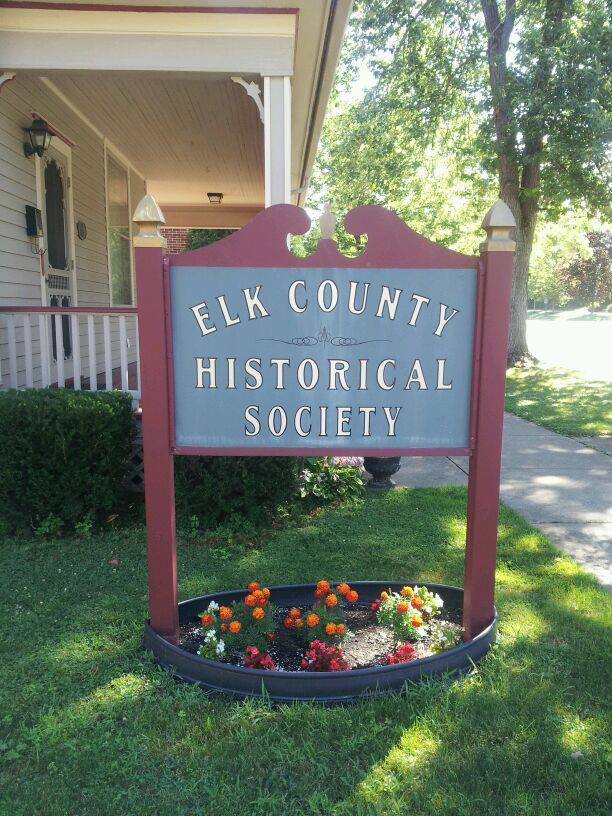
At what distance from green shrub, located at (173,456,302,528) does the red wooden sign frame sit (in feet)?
5.25

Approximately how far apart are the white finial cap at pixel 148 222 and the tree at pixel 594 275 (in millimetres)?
56088

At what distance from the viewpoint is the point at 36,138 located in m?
5.55

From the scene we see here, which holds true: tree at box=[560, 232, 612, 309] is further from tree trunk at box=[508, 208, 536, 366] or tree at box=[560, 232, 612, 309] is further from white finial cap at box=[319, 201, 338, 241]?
white finial cap at box=[319, 201, 338, 241]

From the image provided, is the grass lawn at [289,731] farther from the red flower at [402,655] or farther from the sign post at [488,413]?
the sign post at [488,413]

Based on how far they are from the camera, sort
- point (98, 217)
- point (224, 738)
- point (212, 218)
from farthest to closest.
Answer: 1. point (212, 218)
2. point (98, 217)
3. point (224, 738)

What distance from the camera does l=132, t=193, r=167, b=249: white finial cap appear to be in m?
2.44

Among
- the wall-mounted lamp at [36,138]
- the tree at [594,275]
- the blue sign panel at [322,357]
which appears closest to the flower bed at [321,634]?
the blue sign panel at [322,357]

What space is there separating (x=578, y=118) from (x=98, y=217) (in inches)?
352

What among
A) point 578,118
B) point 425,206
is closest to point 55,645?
point 578,118

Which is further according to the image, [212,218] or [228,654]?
[212,218]

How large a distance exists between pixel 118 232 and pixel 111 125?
5.18ft

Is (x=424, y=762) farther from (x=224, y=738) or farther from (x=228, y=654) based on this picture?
(x=228, y=654)

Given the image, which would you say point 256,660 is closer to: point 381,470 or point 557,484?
point 381,470

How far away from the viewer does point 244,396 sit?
259cm
